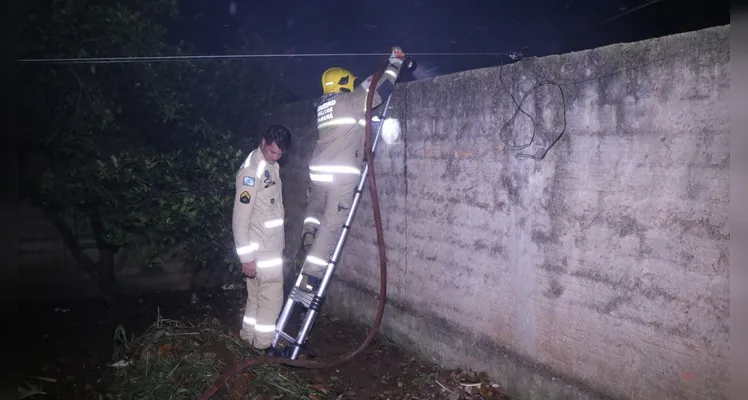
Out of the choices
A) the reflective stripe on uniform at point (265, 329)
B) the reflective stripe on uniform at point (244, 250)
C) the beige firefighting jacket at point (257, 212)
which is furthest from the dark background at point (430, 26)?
the reflective stripe on uniform at point (265, 329)

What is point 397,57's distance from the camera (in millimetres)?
4281

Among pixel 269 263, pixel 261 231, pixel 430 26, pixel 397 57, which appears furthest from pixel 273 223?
pixel 430 26

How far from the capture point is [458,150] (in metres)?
4.11

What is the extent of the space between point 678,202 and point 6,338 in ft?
9.04

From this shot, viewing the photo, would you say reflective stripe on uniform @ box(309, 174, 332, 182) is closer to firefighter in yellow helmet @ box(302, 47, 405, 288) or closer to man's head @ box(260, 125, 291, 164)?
firefighter in yellow helmet @ box(302, 47, 405, 288)

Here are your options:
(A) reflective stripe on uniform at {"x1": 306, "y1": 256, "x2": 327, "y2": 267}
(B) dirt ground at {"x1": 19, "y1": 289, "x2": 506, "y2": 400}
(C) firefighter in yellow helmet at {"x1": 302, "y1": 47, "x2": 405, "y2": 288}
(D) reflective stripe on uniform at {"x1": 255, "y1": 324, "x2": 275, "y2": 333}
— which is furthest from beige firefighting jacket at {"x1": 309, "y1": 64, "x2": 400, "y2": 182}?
(B) dirt ground at {"x1": 19, "y1": 289, "x2": 506, "y2": 400}

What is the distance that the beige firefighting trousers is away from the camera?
4.62 metres

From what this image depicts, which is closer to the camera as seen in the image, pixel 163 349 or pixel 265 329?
pixel 163 349

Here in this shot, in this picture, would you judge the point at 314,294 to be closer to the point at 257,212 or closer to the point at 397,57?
the point at 257,212

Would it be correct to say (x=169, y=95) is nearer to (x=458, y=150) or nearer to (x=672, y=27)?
(x=458, y=150)

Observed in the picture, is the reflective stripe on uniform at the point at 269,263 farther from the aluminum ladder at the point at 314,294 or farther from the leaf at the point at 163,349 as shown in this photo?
the leaf at the point at 163,349

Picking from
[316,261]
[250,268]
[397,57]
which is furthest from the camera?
[316,261]

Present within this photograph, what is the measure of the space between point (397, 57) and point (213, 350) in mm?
2915

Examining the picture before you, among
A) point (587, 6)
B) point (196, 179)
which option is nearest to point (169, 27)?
point (196, 179)
